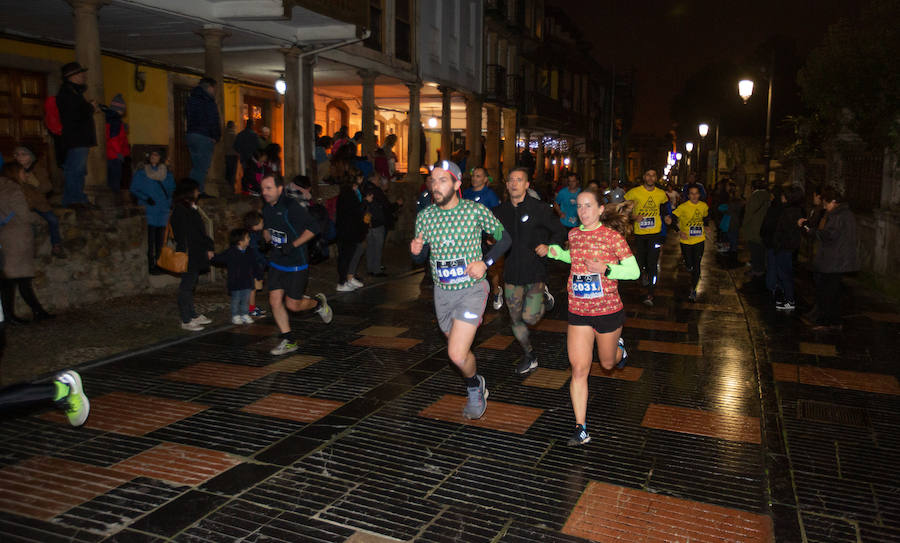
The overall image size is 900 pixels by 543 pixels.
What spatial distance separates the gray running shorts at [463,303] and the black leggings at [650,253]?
617cm

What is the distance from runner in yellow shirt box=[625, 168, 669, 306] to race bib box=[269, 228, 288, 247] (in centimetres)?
558

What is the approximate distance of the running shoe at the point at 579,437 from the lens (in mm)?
5227

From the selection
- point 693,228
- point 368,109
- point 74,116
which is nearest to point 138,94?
point 368,109

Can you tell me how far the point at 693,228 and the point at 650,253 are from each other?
95cm

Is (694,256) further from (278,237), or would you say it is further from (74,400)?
(74,400)

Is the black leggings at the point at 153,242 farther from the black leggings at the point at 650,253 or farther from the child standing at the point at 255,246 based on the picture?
the black leggings at the point at 650,253

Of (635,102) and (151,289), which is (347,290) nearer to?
(151,289)

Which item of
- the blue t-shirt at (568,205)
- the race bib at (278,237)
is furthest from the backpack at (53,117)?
the blue t-shirt at (568,205)

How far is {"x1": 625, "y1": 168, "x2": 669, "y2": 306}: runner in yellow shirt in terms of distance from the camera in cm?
1093

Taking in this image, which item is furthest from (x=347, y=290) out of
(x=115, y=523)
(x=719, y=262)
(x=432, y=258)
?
(x=719, y=262)

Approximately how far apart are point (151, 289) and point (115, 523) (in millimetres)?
7337

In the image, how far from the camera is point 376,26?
1927 cm

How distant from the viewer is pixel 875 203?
1457 centimetres

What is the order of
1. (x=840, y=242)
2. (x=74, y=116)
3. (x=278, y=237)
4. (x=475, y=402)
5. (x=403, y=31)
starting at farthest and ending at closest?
(x=403, y=31) → (x=74, y=116) → (x=840, y=242) → (x=278, y=237) → (x=475, y=402)
